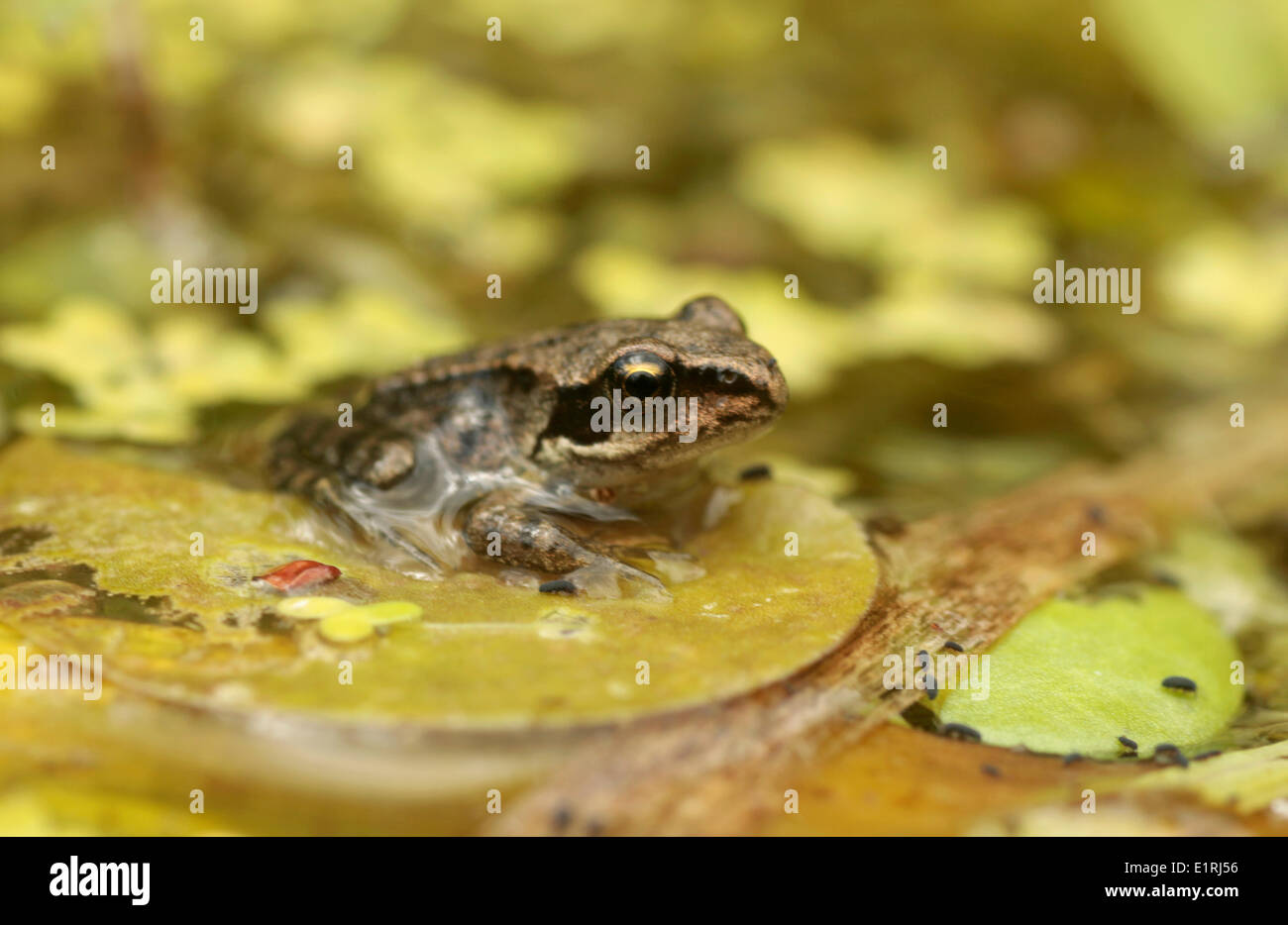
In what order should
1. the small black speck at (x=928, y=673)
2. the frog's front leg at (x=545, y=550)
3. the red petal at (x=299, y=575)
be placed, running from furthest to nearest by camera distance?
the frog's front leg at (x=545, y=550), the red petal at (x=299, y=575), the small black speck at (x=928, y=673)

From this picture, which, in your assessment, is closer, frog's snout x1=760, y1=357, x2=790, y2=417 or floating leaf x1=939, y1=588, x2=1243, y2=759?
floating leaf x1=939, y1=588, x2=1243, y2=759

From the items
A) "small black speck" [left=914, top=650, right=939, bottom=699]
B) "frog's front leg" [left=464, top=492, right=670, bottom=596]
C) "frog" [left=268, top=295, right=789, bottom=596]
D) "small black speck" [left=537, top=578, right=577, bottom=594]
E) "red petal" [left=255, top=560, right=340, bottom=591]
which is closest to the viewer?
"small black speck" [left=914, top=650, right=939, bottom=699]

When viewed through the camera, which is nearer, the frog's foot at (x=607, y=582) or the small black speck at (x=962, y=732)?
the small black speck at (x=962, y=732)

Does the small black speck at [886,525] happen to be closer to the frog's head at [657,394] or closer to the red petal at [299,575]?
the frog's head at [657,394]

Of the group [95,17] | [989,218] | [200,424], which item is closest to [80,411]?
[200,424]

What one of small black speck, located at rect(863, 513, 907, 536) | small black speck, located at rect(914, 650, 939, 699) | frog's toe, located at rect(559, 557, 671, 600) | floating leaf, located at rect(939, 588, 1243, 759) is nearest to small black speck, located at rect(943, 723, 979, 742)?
floating leaf, located at rect(939, 588, 1243, 759)

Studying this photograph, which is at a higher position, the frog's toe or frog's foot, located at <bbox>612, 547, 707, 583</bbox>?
frog's foot, located at <bbox>612, 547, 707, 583</bbox>

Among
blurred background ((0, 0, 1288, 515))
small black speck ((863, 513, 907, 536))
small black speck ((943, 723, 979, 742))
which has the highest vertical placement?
blurred background ((0, 0, 1288, 515))

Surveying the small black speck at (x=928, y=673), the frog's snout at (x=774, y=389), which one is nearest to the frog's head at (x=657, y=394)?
the frog's snout at (x=774, y=389)

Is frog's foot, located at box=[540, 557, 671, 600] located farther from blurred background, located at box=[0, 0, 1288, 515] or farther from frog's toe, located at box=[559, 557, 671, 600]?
blurred background, located at box=[0, 0, 1288, 515]
